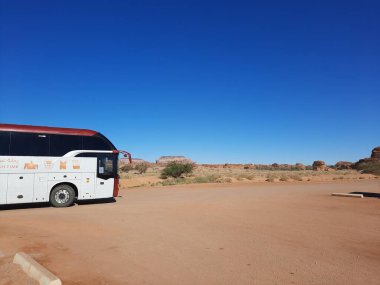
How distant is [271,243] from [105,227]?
4904mm

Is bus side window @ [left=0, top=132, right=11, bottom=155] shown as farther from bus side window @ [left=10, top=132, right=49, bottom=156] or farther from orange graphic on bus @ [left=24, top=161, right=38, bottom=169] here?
orange graphic on bus @ [left=24, top=161, right=38, bottom=169]

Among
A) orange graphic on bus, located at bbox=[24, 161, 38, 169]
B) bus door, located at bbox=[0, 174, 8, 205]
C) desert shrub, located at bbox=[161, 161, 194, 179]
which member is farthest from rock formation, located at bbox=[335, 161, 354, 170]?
bus door, located at bbox=[0, 174, 8, 205]

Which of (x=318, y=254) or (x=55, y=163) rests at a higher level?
(x=55, y=163)

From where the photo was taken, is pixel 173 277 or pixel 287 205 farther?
pixel 287 205

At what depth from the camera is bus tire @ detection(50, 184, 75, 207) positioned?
15797mm

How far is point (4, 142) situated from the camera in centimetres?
1451

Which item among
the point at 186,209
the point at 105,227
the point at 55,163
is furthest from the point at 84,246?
the point at 55,163

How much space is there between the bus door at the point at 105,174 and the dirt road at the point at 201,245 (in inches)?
139

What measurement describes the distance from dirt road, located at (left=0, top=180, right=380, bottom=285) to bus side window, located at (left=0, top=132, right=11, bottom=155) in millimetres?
2851

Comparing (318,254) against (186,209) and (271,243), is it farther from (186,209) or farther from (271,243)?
(186,209)

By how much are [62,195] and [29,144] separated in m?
2.79

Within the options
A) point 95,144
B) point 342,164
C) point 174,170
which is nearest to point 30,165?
point 95,144

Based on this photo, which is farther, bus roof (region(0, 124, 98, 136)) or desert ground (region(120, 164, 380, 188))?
desert ground (region(120, 164, 380, 188))

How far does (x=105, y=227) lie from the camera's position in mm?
10344
